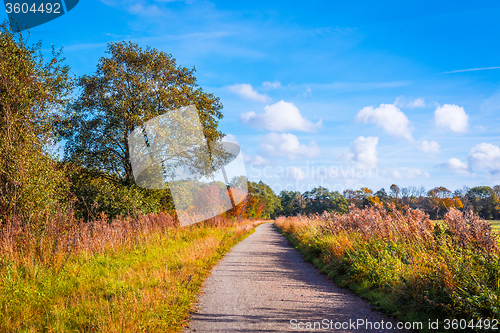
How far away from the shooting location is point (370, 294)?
5.24 meters

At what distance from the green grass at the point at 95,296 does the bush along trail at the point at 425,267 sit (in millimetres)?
3615

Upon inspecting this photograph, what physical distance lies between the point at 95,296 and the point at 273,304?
3071mm

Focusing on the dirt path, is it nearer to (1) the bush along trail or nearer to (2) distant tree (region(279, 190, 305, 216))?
(1) the bush along trail

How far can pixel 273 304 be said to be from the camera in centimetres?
478

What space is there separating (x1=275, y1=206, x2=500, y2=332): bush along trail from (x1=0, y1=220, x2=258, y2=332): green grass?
3.62 m

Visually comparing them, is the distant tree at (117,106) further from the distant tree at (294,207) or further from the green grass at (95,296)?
the distant tree at (294,207)

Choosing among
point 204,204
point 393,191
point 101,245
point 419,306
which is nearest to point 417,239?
point 419,306

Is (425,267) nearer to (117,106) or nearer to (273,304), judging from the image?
(273,304)

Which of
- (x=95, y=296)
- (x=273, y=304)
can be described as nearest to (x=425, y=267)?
(x=273, y=304)

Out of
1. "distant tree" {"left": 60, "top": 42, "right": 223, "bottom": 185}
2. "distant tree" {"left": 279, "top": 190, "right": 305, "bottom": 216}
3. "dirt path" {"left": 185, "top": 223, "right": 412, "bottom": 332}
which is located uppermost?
"distant tree" {"left": 60, "top": 42, "right": 223, "bottom": 185}

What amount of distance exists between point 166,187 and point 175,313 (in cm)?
1272

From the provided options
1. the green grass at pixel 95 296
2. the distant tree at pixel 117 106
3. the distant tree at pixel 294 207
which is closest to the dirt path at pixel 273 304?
the green grass at pixel 95 296

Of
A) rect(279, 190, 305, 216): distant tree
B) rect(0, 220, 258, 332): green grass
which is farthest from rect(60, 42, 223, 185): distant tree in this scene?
rect(279, 190, 305, 216): distant tree

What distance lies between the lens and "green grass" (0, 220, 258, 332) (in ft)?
12.0
